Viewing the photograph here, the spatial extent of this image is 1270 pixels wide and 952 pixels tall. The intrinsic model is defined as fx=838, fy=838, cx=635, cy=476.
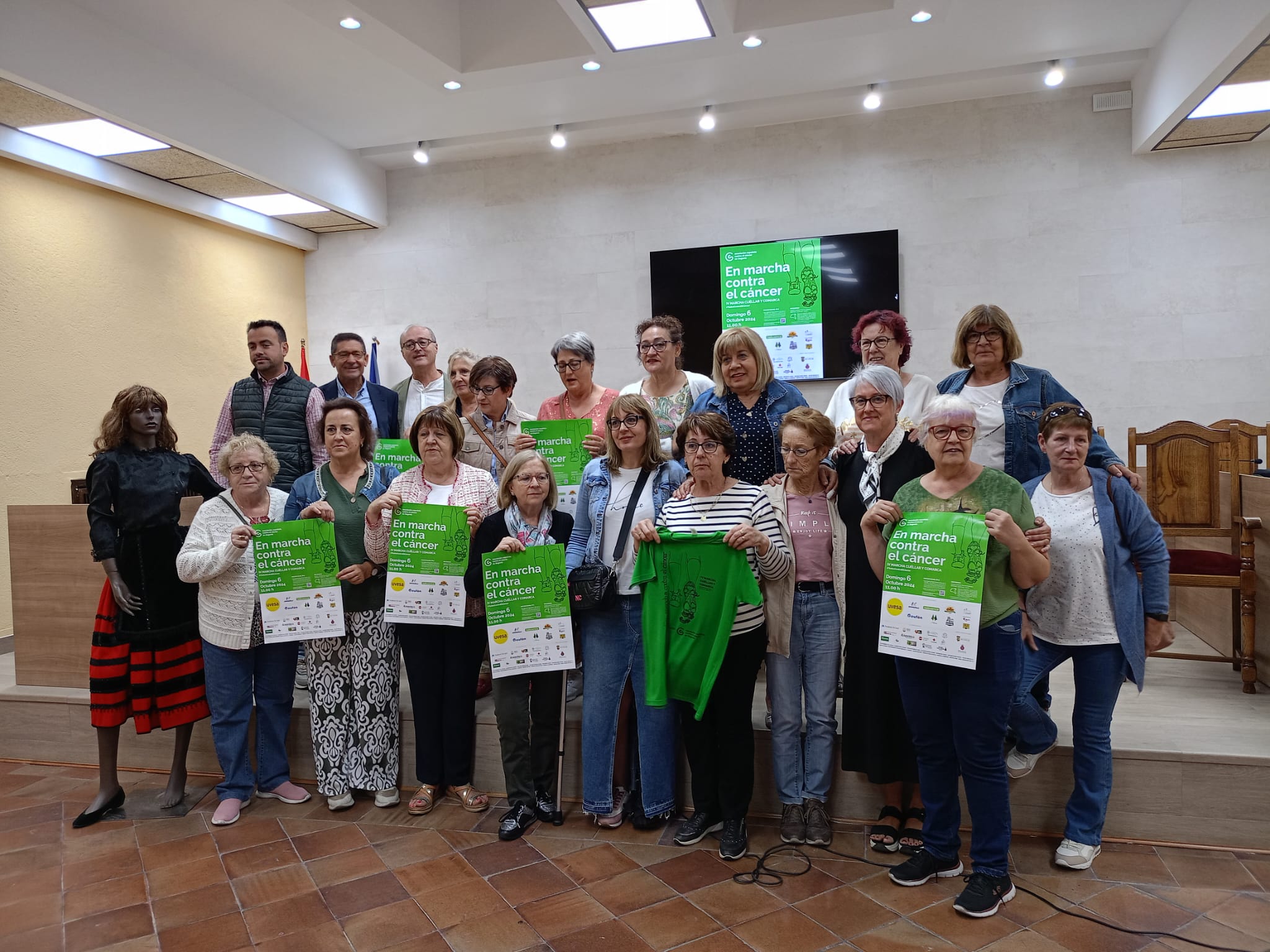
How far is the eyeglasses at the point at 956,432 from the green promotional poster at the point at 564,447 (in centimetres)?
147

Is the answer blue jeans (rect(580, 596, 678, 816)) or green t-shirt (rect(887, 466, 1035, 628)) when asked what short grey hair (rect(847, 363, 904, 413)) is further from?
blue jeans (rect(580, 596, 678, 816))

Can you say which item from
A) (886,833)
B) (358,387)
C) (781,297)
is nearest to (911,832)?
(886,833)

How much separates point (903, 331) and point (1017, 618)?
150 centimetres

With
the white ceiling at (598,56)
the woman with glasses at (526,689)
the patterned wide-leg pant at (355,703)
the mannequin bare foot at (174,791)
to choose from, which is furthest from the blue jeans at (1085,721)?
the white ceiling at (598,56)

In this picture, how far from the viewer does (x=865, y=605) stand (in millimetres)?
2887

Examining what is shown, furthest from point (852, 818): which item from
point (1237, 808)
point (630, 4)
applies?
point (630, 4)

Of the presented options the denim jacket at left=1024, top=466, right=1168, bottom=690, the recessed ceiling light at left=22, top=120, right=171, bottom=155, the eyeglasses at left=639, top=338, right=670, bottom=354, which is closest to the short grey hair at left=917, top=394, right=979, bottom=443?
the denim jacket at left=1024, top=466, right=1168, bottom=690

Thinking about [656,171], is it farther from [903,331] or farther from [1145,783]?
[1145,783]

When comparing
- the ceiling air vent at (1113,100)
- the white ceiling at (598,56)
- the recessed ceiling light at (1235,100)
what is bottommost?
the recessed ceiling light at (1235,100)

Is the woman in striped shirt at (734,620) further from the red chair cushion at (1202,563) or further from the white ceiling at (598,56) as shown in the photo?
the white ceiling at (598,56)

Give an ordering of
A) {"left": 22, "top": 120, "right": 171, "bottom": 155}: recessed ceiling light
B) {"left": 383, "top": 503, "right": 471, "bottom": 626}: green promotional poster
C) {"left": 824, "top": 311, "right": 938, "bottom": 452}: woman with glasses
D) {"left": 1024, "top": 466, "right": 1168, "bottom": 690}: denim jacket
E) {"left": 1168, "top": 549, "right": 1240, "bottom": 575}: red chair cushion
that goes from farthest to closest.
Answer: {"left": 22, "top": 120, "right": 171, "bottom": 155}: recessed ceiling light, {"left": 1168, "top": 549, "right": 1240, "bottom": 575}: red chair cushion, {"left": 824, "top": 311, "right": 938, "bottom": 452}: woman with glasses, {"left": 383, "top": 503, "right": 471, "bottom": 626}: green promotional poster, {"left": 1024, "top": 466, "right": 1168, "bottom": 690}: denim jacket

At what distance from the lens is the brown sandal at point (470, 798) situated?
344 cm

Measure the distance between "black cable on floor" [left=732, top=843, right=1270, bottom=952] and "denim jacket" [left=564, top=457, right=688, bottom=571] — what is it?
1.20 m

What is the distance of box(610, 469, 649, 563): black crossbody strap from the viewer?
3.10 m
